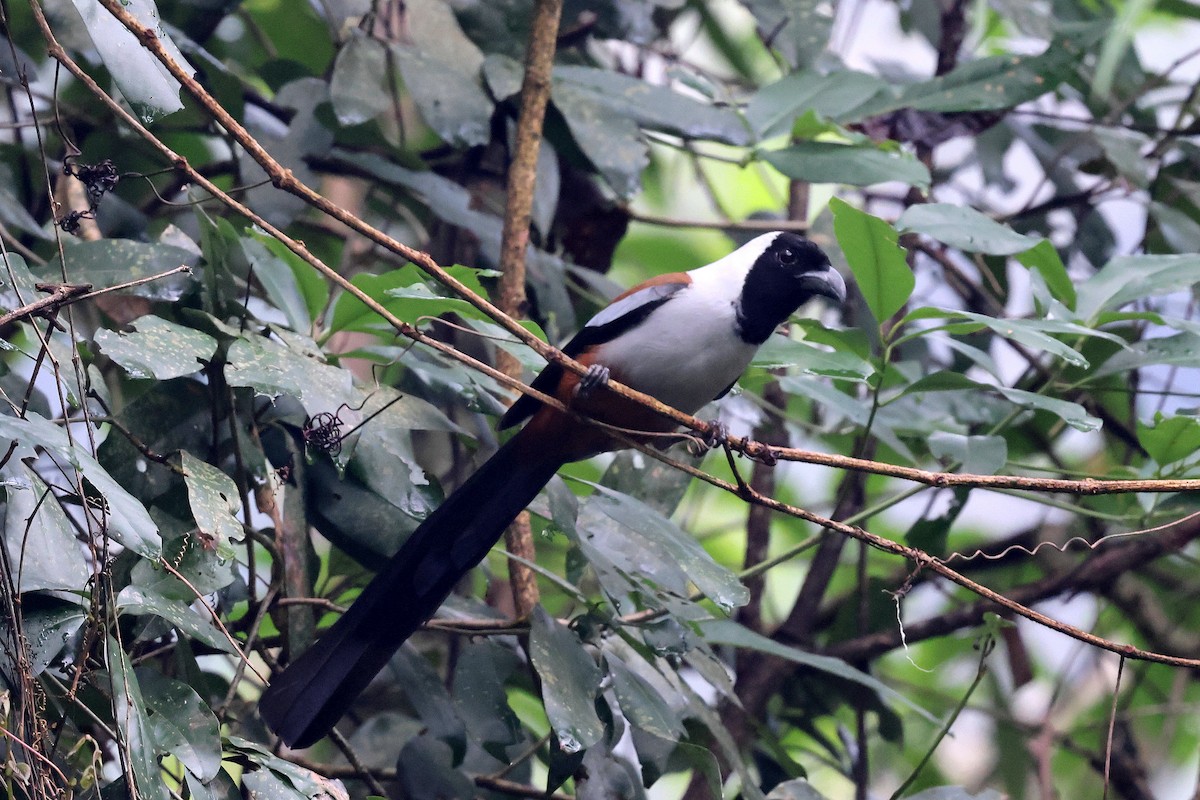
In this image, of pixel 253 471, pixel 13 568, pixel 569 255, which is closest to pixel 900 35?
pixel 569 255

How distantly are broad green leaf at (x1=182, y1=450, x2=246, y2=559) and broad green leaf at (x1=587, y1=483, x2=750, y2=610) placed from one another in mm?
728

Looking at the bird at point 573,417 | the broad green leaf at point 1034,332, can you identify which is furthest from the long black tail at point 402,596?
the broad green leaf at point 1034,332

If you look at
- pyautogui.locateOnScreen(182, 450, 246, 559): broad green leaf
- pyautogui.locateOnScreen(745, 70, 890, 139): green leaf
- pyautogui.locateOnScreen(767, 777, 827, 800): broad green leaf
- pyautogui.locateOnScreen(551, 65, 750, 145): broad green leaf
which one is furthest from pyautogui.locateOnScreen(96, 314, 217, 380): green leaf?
pyautogui.locateOnScreen(745, 70, 890, 139): green leaf

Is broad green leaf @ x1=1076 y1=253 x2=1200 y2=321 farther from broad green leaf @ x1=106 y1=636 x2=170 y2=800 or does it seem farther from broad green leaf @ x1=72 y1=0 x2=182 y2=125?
broad green leaf @ x1=106 y1=636 x2=170 y2=800

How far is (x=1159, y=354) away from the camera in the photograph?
2.41 meters

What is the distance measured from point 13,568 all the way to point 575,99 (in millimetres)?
1767

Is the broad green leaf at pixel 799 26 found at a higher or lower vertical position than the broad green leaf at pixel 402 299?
higher

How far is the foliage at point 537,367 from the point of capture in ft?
5.83

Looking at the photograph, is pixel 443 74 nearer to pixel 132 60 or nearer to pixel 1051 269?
pixel 132 60

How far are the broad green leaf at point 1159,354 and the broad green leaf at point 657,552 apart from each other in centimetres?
99

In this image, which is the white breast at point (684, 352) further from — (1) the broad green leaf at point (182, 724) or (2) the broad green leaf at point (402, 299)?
(1) the broad green leaf at point (182, 724)

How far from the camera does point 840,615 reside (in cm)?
360

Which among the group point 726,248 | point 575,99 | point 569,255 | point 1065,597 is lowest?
point 1065,597

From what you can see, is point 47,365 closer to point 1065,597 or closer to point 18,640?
point 18,640
